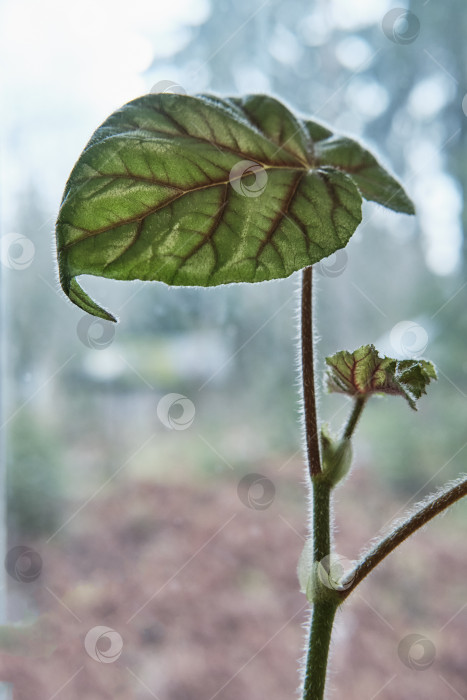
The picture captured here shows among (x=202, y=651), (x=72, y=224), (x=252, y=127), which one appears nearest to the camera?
(x=72, y=224)

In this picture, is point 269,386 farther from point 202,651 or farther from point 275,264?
point 275,264

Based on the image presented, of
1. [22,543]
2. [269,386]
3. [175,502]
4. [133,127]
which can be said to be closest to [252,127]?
[133,127]

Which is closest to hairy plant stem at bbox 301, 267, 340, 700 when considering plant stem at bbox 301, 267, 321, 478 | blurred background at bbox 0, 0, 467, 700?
plant stem at bbox 301, 267, 321, 478

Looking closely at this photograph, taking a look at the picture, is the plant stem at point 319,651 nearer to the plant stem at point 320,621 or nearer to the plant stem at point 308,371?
the plant stem at point 320,621

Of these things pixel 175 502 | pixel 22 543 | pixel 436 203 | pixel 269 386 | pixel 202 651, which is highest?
pixel 436 203

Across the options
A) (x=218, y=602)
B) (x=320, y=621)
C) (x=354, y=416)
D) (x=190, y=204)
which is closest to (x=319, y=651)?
(x=320, y=621)

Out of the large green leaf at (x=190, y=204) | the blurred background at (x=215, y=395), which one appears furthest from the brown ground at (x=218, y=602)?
the large green leaf at (x=190, y=204)

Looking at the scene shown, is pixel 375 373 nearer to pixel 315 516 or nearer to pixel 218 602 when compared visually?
pixel 315 516
